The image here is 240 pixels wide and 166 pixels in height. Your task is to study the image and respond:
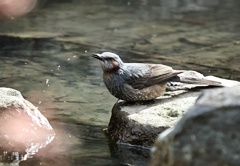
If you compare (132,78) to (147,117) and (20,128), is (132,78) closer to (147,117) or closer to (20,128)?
(147,117)

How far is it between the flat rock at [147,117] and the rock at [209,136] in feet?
8.71

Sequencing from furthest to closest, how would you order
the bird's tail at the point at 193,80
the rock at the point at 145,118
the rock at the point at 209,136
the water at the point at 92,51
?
the bird's tail at the point at 193,80, the water at the point at 92,51, the rock at the point at 145,118, the rock at the point at 209,136

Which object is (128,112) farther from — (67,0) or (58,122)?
(67,0)

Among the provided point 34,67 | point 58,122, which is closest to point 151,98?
point 58,122

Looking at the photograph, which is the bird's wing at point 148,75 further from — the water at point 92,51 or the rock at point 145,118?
the water at point 92,51

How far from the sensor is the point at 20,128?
18.9 ft

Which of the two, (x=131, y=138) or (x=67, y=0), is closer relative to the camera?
(x=131, y=138)

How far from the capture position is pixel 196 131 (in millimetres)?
2814

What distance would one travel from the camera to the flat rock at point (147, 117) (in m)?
5.63

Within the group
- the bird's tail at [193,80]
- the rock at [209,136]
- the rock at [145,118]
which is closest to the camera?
the rock at [209,136]

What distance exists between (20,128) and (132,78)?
1.09m

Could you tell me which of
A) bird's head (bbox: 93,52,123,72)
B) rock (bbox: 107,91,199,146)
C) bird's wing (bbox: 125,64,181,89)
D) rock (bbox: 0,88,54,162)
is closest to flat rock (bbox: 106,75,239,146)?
rock (bbox: 107,91,199,146)

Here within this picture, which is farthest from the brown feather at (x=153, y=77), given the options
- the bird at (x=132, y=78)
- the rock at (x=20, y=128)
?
the rock at (x=20, y=128)

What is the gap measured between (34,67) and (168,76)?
10.1ft
